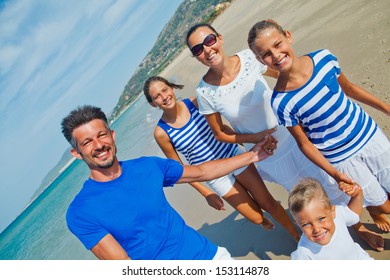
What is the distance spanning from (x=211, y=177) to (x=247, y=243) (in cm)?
192

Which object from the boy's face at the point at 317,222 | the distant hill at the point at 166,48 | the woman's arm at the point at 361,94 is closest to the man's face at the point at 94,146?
the boy's face at the point at 317,222

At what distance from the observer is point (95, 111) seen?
2277 millimetres

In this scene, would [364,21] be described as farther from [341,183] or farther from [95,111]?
[95,111]

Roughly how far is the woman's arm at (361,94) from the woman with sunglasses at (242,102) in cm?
63

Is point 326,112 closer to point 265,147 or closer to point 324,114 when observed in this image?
point 324,114

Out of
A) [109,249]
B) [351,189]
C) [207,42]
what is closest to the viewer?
[109,249]

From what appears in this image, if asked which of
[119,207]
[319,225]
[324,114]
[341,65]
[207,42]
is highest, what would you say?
[207,42]

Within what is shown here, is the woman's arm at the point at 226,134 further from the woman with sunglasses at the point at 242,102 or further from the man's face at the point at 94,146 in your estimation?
the man's face at the point at 94,146

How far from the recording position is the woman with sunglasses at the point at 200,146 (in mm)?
3307

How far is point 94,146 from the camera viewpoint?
219 cm

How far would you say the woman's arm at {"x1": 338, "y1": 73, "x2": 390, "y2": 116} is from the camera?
2.62 meters

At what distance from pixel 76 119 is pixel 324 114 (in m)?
1.75

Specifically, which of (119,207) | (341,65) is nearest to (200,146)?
(119,207)

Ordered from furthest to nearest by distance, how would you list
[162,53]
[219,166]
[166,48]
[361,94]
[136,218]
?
[166,48] → [162,53] → [219,166] → [361,94] → [136,218]
